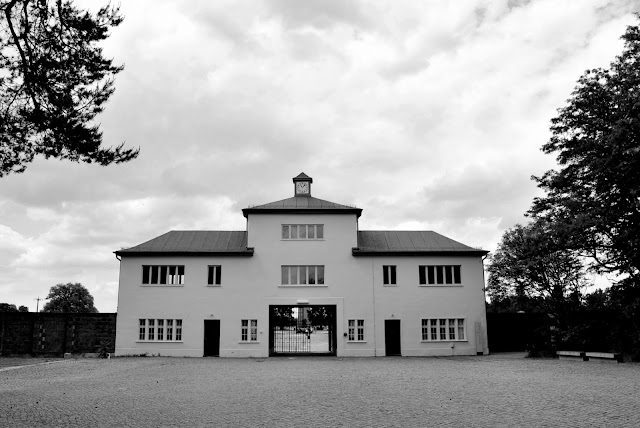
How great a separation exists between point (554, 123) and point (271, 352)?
18.9 metres

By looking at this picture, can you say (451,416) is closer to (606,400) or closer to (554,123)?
(606,400)

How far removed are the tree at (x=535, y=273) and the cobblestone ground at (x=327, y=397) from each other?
6.08m

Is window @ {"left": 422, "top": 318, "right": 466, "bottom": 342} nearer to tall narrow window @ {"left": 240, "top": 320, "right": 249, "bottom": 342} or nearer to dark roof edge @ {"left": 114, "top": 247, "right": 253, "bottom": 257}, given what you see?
tall narrow window @ {"left": 240, "top": 320, "right": 249, "bottom": 342}

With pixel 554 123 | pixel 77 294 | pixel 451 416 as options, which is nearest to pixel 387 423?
pixel 451 416

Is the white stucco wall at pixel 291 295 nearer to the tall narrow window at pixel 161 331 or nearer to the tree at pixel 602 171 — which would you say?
the tall narrow window at pixel 161 331

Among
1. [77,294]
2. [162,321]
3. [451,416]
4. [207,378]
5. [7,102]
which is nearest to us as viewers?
[451,416]

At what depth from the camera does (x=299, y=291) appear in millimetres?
31875

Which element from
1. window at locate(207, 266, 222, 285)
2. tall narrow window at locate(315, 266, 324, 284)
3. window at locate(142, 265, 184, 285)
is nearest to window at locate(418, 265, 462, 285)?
tall narrow window at locate(315, 266, 324, 284)

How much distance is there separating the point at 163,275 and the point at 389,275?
12.8 metres

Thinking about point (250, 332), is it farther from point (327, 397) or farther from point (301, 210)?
point (327, 397)

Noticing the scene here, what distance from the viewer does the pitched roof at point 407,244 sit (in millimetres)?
32250

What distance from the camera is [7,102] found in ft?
37.8

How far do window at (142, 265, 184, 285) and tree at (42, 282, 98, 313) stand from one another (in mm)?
53134

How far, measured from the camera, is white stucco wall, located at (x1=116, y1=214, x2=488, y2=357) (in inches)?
1232
